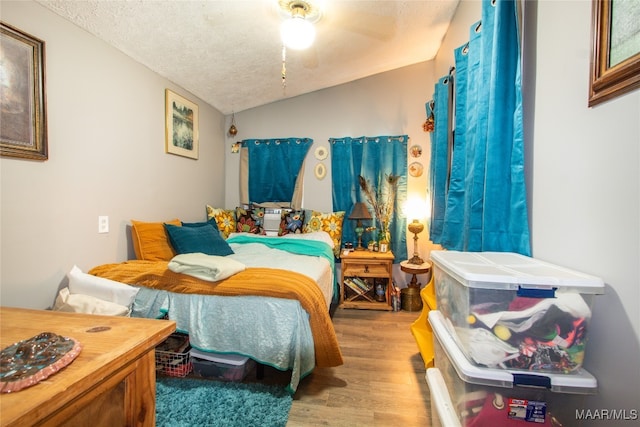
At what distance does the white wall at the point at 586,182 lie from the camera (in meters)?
0.74

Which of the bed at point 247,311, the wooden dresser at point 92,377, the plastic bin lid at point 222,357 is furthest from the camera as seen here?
the plastic bin lid at point 222,357

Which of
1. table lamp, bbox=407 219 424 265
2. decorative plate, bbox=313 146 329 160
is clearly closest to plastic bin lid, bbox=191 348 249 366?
table lamp, bbox=407 219 424 265

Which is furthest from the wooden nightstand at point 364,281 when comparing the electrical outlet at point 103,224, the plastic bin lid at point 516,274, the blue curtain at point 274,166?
the electrical outlet at point 103,224

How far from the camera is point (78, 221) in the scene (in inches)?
69.1

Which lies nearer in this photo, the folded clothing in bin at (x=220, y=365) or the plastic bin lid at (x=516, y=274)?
the plastic bin lid at (x=516, y=274)

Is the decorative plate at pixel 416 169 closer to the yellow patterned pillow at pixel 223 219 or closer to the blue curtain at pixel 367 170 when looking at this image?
the blue curtain at pixel 367 170

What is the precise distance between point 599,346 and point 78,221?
2.54 meters

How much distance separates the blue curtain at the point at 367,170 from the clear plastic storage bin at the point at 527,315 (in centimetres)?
230

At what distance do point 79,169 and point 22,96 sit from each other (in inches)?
18.1

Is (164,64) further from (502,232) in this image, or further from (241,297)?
Answer: (502,232)

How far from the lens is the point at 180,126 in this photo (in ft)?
9.02

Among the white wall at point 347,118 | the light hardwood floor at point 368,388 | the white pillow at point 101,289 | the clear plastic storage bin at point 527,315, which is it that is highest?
the white wall at point 347,118

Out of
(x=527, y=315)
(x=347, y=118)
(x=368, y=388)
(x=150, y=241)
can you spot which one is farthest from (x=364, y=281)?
(x=527, y=315)

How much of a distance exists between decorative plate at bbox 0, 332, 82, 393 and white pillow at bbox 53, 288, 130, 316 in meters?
1.03
